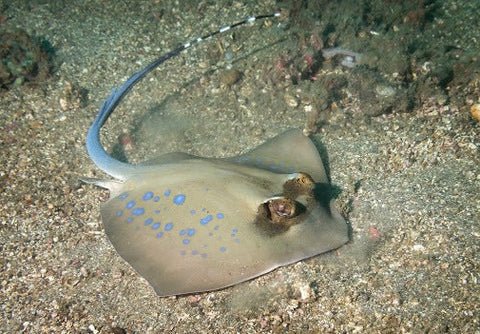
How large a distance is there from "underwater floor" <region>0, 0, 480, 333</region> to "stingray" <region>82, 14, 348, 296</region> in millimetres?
431

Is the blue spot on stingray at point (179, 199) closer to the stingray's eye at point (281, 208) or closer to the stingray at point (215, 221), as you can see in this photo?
the stingray at point (215, 221)

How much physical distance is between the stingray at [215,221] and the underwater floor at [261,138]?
43 centimetres

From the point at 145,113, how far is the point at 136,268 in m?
3.45

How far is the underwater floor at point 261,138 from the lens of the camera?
11.1ft

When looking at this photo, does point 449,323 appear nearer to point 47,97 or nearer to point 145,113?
point 145,113

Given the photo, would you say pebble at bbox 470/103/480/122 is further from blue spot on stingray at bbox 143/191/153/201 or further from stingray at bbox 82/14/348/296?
blue spot on stingray at bbox 143/191/153/201

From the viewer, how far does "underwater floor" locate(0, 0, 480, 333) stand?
3375 millimetres

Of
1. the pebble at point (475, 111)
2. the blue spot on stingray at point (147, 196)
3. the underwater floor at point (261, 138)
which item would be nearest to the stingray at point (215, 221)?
the blue spot on stingray at point (147, 196)

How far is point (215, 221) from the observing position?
3.42 m

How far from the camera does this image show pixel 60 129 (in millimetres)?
5762

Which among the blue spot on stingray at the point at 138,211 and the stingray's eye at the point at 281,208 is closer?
the stingray's eye at the point at 281,208

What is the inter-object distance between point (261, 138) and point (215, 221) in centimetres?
242

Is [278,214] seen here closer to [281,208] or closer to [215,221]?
[281,208]

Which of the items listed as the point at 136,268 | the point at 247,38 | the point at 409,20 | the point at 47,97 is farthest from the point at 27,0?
the point at 409,20
